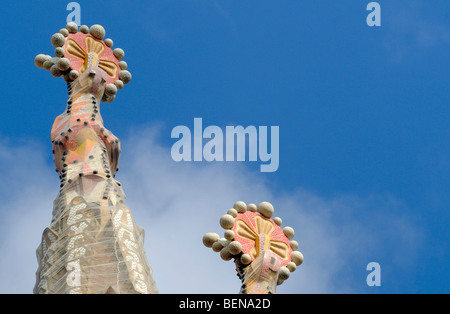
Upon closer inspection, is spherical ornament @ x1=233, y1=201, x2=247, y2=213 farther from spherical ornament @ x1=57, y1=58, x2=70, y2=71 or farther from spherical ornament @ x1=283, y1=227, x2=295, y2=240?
spherical ornament @ x1=57, y1=58, x2=70, y2=71

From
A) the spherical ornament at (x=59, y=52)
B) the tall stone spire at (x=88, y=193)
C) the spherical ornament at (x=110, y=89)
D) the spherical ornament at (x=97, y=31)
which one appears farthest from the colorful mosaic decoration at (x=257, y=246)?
the spherical ornament at (x=97, y=31)

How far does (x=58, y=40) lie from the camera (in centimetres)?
1571

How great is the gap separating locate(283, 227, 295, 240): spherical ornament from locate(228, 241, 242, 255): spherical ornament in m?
1.08

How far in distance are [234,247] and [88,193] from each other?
180 cm

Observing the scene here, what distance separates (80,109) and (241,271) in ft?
9.96

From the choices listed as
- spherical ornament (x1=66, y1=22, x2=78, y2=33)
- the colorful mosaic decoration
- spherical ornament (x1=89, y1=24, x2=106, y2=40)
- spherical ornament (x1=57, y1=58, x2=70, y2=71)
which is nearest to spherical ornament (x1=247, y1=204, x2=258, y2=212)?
the colorful mosaic decoration

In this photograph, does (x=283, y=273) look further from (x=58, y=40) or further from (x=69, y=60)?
(x=58, y=40)

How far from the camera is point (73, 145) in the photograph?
14.4 metres

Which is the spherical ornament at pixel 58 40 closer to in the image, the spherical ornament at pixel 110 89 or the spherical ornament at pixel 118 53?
the spherical ornament at pixel 110 89
